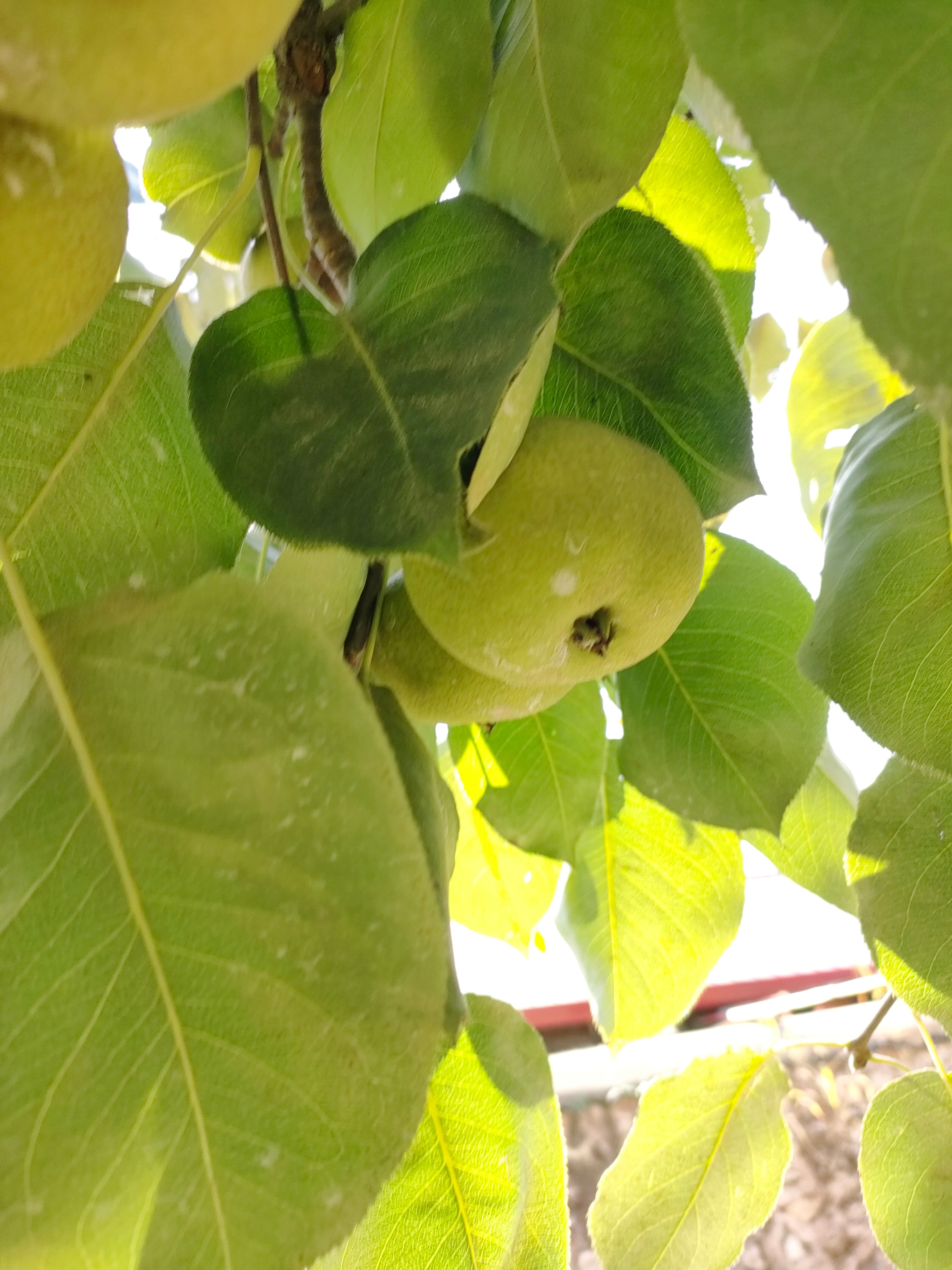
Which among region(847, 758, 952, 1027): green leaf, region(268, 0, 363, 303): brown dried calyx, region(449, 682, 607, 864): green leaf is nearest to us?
region(268, 0, 363, 303): brown dried calyx

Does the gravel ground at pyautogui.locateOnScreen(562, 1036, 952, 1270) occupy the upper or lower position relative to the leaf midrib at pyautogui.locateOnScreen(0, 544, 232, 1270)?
lower

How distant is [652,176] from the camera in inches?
19.3

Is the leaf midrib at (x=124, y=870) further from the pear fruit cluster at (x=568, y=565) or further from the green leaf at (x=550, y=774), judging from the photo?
the green leaf at (x=550, y=774)

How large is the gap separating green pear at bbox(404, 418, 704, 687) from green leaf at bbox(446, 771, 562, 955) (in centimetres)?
47

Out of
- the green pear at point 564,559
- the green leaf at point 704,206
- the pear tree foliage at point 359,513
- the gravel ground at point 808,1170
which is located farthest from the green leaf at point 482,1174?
the gravel ground at point 808,1170

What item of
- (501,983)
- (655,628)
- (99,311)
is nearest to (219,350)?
(99,311)

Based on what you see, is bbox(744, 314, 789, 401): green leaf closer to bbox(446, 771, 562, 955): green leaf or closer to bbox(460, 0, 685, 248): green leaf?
bbox(446, 771, 562, 955): green leaf

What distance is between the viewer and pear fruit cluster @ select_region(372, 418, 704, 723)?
14.4 inches

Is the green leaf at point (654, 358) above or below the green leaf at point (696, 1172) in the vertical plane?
above

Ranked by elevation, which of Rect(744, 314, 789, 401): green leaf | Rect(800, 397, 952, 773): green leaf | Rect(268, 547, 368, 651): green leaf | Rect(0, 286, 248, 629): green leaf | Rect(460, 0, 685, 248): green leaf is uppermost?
Rect(460, 0, 685, 248): green leaf

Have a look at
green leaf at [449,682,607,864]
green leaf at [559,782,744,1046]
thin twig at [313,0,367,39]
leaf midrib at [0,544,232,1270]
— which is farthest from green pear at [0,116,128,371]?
green leaf at [559,782,744,1046]

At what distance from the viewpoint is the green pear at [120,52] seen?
A: 0.21 metres

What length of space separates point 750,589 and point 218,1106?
0.44 m

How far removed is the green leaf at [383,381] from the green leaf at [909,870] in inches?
15.5
